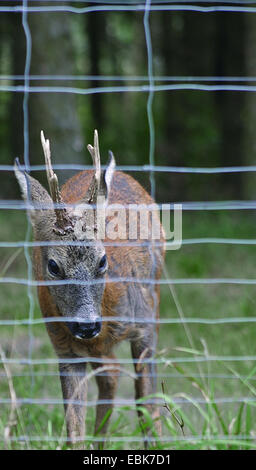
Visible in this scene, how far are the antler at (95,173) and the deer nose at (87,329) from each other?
1.89ft

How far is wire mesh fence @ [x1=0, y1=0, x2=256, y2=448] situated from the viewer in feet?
10.8

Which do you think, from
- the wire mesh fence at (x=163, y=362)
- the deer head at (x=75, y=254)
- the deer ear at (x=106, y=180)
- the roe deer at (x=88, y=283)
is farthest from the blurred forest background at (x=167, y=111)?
the deer head at (x=75, y=254)

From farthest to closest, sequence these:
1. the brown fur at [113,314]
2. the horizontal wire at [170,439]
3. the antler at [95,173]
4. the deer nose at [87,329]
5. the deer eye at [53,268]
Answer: the brown fur at [113,314], the deer eye at [53,268], the deer nose at [87,329], the antler at [95,173], the horizontal wire at [170,439]

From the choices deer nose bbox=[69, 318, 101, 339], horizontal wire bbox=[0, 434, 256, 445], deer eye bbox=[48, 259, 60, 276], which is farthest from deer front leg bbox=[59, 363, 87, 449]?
deer eye bbox=[48, 259, 60, 276]

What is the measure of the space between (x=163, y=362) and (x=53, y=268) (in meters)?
0.70

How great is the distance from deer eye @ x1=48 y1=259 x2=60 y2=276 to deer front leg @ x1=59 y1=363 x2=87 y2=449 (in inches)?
22.6

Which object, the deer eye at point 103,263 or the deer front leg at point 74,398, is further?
the deer front leg at point 74,398

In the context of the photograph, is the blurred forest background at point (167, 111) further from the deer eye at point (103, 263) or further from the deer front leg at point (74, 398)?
the deer eye at point (103, 263)

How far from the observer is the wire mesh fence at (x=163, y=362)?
3.31 metres

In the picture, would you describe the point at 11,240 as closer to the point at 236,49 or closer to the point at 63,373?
the point at 63,373

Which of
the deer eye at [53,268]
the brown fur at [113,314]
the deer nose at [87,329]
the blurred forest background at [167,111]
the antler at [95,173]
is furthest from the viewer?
the blurred forest background at [167,111]
